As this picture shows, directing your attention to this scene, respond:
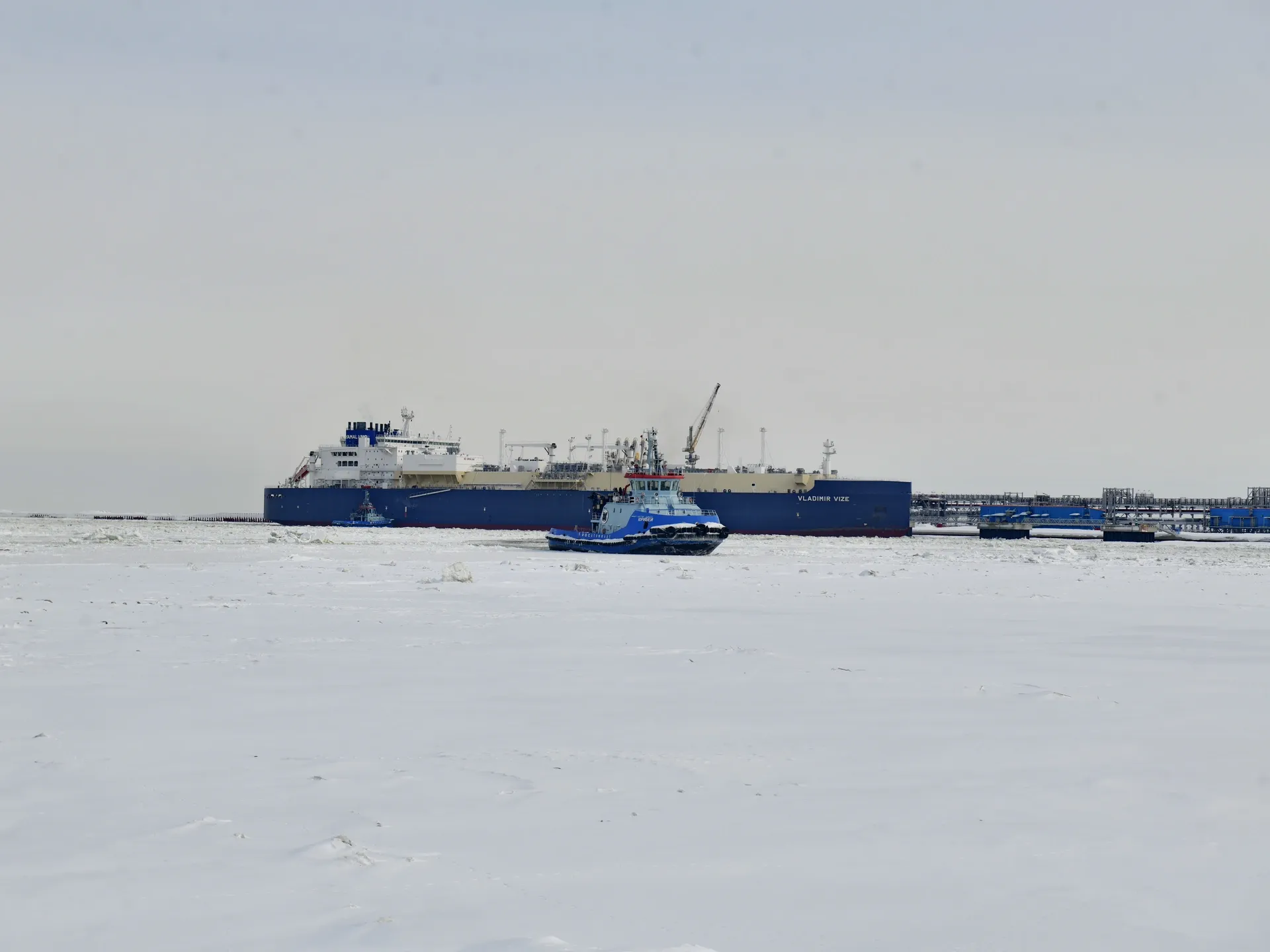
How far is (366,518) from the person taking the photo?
3639 inches

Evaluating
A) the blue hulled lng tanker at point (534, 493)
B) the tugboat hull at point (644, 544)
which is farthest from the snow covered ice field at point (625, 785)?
the blue hulled lng tanker at point (534, 493)

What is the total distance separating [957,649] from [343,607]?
33.8 ft

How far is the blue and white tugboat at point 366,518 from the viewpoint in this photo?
302ft

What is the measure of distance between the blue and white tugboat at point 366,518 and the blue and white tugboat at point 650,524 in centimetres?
3876

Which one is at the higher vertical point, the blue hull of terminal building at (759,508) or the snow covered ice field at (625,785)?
the blue hull of terminal building at (759,508)

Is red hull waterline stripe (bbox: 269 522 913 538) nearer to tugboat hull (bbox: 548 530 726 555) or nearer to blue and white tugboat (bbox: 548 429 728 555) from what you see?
blue and white tugboat (bbox: 548 429 728 555)

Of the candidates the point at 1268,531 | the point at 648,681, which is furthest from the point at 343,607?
the point at 1268,531

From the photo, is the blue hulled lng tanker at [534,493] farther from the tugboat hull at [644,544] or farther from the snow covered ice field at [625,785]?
the snow covered ice field at [625,785]

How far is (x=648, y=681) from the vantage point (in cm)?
1260

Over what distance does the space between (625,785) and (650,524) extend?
42123mm

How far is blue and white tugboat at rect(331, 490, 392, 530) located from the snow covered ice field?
74.4 m

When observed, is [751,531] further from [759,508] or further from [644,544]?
[644,544]

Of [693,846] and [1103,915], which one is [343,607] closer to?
[693,846]

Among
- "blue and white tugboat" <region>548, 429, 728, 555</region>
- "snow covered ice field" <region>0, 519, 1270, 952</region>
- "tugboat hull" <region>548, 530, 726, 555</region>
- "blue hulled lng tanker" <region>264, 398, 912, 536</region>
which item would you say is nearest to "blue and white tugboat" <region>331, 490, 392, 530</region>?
"blue hulled lng tanker" <region>264, 398, 912, 536</region>
